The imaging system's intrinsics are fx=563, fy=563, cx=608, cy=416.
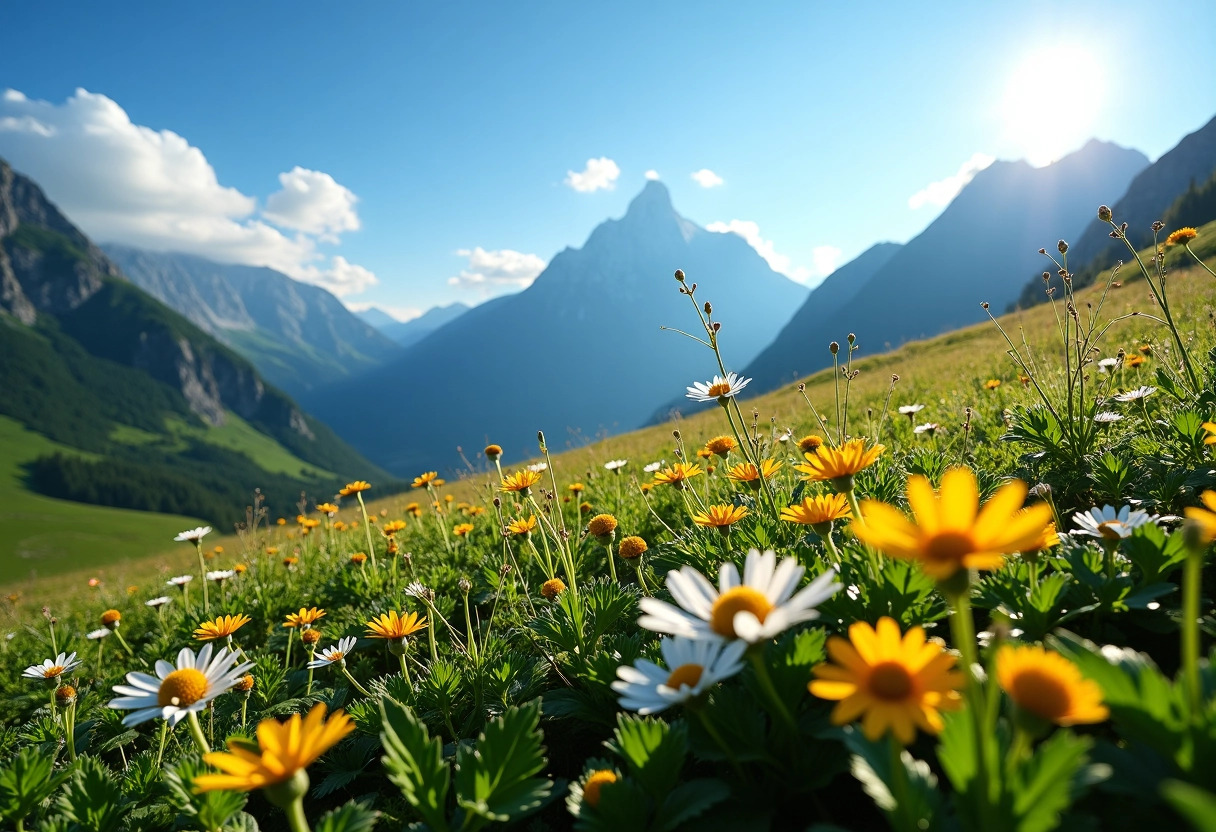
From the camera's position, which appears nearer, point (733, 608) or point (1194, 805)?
point (1194, 805)

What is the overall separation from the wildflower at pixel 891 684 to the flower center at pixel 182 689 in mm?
1537

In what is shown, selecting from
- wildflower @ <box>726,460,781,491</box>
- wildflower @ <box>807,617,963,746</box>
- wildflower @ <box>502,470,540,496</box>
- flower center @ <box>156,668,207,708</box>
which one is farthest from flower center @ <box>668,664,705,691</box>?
wildflower @ <box>502,470,540,496</box>

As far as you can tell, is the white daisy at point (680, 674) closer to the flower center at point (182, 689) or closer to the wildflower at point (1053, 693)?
the wildflower at point (1053, 693)

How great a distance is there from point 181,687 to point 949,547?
1803 millimetres

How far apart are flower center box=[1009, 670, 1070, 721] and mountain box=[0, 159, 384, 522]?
5260 inches

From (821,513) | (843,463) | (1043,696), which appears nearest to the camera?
(1043,696)

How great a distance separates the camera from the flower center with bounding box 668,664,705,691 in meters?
1.19

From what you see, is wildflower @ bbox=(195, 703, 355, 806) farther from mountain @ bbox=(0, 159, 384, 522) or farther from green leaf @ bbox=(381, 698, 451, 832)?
mountain @ bbox=(0, 159, 384, 522)

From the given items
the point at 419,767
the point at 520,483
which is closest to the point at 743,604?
the point at 419,767

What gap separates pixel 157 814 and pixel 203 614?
2.56 meters

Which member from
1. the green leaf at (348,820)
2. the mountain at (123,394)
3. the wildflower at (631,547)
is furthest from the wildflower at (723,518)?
the mountain at (123,394)

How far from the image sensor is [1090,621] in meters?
1.65

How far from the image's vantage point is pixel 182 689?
1.46 m

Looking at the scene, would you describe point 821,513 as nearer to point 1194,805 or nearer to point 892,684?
point 892,684
